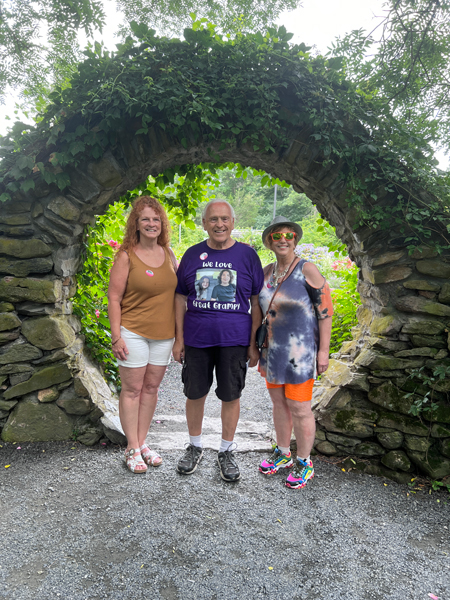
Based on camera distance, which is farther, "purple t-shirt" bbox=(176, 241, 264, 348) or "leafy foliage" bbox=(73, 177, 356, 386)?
"leafy foliage" bbox=(73, 177, 356, 386)

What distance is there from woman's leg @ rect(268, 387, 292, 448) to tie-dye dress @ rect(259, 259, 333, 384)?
0.15m

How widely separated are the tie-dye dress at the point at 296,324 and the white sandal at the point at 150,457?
1082 millimetres

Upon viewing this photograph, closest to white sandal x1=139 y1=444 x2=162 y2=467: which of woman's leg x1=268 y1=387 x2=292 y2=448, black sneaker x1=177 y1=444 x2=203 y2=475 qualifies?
black sneaker x1=177 y1=444 x2=203 y2=475

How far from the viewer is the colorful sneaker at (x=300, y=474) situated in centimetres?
257

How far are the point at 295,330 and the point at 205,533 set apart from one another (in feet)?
4.34

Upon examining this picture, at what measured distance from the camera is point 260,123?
2705mm

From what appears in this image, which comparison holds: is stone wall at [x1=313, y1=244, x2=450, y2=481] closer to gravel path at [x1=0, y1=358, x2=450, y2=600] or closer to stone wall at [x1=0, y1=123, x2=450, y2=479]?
stone wall at [x1=0, y1=123, x2=450, y2=479]

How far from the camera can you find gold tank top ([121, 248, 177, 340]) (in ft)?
8.29

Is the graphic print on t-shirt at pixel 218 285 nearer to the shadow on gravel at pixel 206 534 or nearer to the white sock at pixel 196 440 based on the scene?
the white sock at pixel 196 440

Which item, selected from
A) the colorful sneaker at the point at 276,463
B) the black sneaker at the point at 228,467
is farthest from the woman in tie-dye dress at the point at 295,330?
the black sneaker at the point at 228,467

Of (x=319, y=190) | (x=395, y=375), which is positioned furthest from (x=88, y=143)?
(x=395, y=375)

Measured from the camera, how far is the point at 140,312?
2.53 m

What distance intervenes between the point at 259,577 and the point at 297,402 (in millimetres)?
1017

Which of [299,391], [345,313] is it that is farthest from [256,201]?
[299,391]
